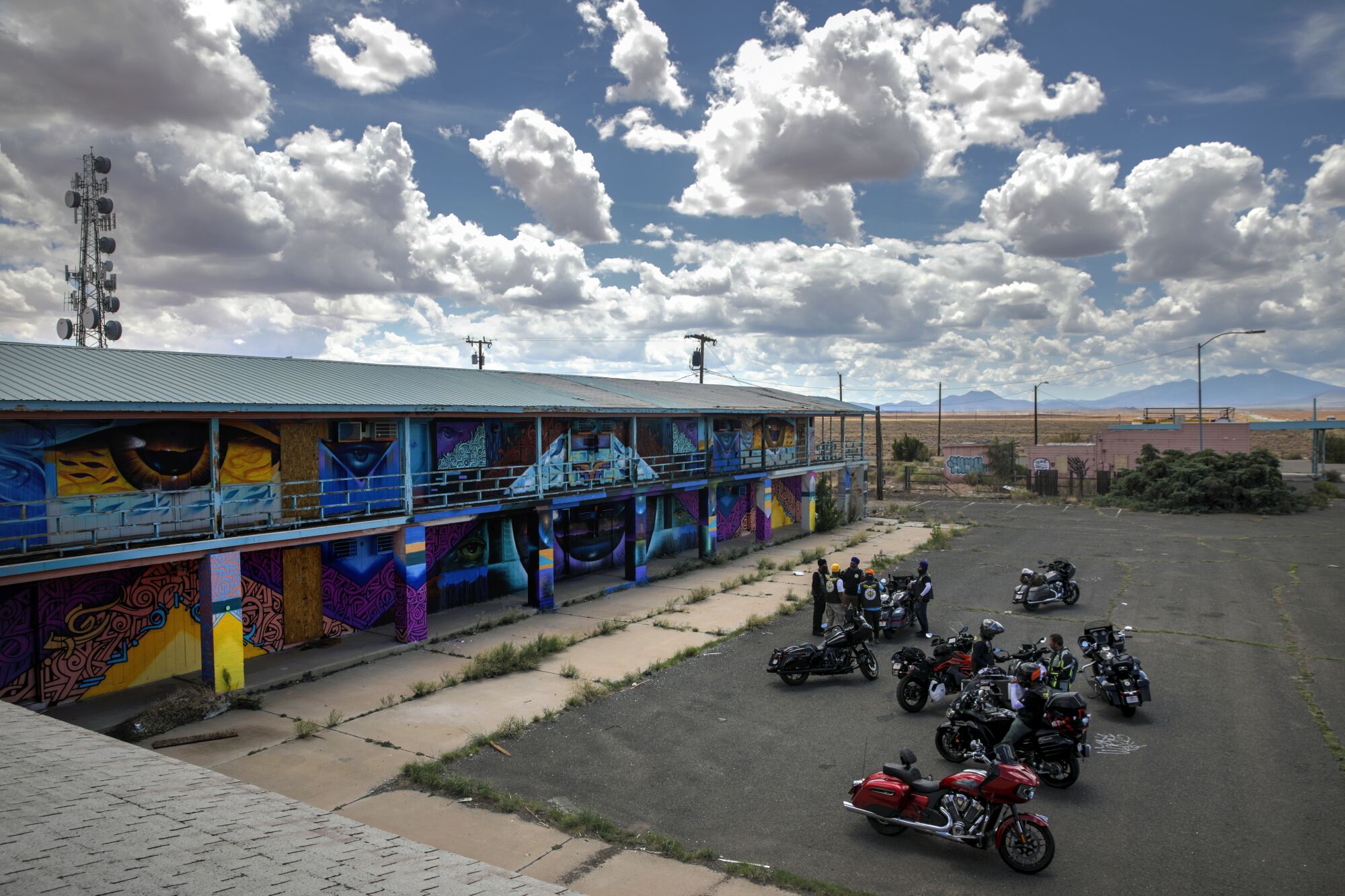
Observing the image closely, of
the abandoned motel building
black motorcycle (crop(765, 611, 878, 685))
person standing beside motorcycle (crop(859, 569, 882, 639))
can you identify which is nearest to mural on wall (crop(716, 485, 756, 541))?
the abandoned motel building

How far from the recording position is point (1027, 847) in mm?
8188

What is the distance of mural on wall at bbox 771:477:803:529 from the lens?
3503 centimetres

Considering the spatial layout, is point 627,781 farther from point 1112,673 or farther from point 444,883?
point 1112,673

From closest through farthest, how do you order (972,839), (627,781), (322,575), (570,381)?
(972,839), (627,781), (322,575), (570,381)

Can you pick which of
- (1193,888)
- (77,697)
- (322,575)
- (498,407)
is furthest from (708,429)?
(1193,888)

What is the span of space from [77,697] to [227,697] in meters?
2.45

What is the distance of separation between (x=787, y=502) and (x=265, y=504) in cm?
2478

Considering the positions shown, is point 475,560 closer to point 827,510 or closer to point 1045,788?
point 1045,788

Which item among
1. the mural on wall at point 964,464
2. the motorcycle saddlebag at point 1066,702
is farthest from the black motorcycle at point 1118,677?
the mural on wall at point 964,464

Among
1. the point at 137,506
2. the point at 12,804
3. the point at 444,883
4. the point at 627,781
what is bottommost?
the point at 627,781

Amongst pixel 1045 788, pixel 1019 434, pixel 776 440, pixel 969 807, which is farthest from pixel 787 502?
pixel 1019 434

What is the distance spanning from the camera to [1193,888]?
7.84 m

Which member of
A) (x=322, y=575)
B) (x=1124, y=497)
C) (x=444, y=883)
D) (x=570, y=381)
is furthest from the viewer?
(x=1124, y=497)

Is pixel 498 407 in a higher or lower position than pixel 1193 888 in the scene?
higher
